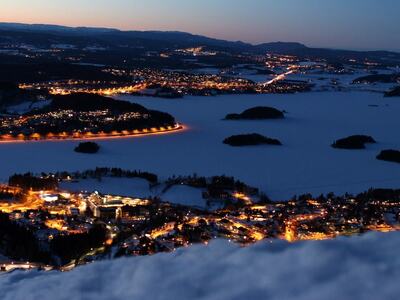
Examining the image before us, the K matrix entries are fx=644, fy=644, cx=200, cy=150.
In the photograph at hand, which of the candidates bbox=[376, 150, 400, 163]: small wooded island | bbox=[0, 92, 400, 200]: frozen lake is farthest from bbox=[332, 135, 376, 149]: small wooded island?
bbox=[376, 150, 400, 163]: small wooded island

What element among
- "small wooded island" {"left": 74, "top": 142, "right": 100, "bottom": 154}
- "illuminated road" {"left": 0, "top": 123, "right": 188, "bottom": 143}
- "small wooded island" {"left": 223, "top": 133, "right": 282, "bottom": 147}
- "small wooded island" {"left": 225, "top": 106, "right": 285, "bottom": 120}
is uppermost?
"small wooded island" {"left": 223, "top": 133, "right": 282, "bottom": 147}

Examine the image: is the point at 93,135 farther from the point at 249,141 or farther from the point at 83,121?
the point at 249,141

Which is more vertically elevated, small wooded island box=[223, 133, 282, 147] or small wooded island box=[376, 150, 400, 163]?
small wooded island box=[376, 150, 400, 163]

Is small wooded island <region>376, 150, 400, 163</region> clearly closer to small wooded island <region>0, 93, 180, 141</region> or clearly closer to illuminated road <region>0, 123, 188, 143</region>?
illuminated road <region>0, 123, 188, 143</region>

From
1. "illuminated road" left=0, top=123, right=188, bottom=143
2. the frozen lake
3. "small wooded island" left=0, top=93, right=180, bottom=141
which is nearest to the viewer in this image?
the frozen lake

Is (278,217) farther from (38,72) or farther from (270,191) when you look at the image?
(38,72)

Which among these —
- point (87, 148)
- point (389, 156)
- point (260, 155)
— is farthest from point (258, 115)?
point (87, 148)
